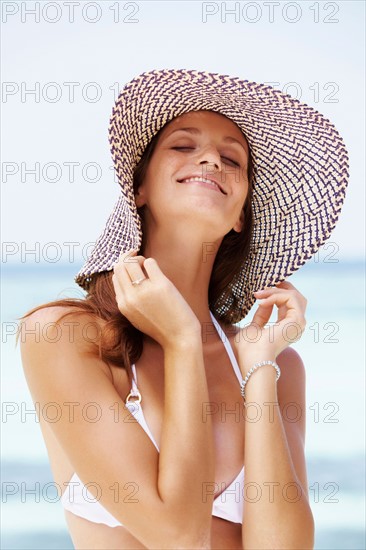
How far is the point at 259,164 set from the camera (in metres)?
2.50

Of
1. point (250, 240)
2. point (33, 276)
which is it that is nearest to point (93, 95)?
point (33, 276)

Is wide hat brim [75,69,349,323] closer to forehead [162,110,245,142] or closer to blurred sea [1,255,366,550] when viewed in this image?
forehead [162,110,245,142]

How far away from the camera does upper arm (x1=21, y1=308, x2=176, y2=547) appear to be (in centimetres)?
186

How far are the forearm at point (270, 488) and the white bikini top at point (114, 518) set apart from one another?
0.23ft

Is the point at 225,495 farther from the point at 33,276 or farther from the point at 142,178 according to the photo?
the point at 33,276

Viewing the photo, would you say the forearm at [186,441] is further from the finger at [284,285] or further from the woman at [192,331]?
the finger at [284,285]

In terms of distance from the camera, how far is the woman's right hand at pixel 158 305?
201 centimetres

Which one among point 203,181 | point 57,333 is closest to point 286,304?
point 203,181

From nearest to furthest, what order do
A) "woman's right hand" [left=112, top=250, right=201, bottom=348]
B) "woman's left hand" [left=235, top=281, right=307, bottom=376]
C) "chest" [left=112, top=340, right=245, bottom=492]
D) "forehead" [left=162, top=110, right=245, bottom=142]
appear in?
"woman's right hand" [left=112, top=250, right=201, bottom=348] → "chest" [left=112, top=340, right=245, bottom=492] → "woman's left hand" [left=235, top=281, right=307, bottom=376] → "forehead" [left=162, top=110, right=245, bottom=142]

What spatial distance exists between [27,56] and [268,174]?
8102 millimetres

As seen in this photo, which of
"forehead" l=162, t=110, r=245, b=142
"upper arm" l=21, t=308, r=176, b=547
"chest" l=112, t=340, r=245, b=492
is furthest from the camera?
"forehead" l=162, t=110, r=245, b=142

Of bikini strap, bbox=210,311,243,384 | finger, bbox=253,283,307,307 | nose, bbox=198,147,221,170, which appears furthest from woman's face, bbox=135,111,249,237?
bikini strap, bbox=210,311,243,384

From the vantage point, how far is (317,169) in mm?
2443

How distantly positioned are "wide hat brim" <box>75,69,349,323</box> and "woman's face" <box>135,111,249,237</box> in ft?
0.13
